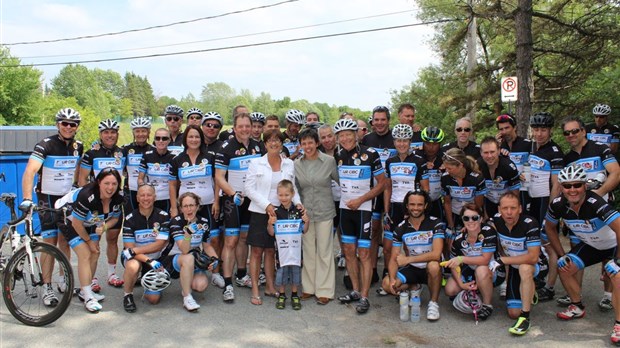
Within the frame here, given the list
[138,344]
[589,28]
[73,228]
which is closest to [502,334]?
[138,344]

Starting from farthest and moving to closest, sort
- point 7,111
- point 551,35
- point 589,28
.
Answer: point 7,111 < point 551,35 < point 589,28

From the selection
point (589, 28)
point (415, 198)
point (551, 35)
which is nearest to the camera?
point (415, 198)

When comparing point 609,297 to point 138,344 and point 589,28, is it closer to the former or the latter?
point 138,344

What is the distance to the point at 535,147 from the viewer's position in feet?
22.7

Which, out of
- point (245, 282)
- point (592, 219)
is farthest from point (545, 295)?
point (245, 282)

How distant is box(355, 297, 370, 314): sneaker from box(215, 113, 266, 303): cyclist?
160cm

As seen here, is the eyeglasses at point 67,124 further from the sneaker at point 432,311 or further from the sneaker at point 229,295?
the sneaker at point 432,311

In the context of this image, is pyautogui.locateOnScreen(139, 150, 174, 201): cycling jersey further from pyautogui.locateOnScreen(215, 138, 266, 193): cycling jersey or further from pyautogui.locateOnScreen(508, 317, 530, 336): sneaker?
pyautogui.locateOnScreen(508, 317, 530, 336): sneaker

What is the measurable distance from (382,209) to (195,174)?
2.47 m

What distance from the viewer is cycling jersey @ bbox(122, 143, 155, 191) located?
23.9 feet

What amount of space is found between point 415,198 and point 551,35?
27.1 feet

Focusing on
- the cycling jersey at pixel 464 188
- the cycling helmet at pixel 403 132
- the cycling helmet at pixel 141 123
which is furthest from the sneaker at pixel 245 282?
the cycling jersey at pixel 464 188

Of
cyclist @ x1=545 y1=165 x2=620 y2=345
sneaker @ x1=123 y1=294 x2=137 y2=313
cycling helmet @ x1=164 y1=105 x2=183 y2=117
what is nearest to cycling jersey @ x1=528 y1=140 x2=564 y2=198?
cyclist @ x1=545 y1=165 x2=620 y2=345

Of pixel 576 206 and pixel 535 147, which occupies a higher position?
pixel 535 147
